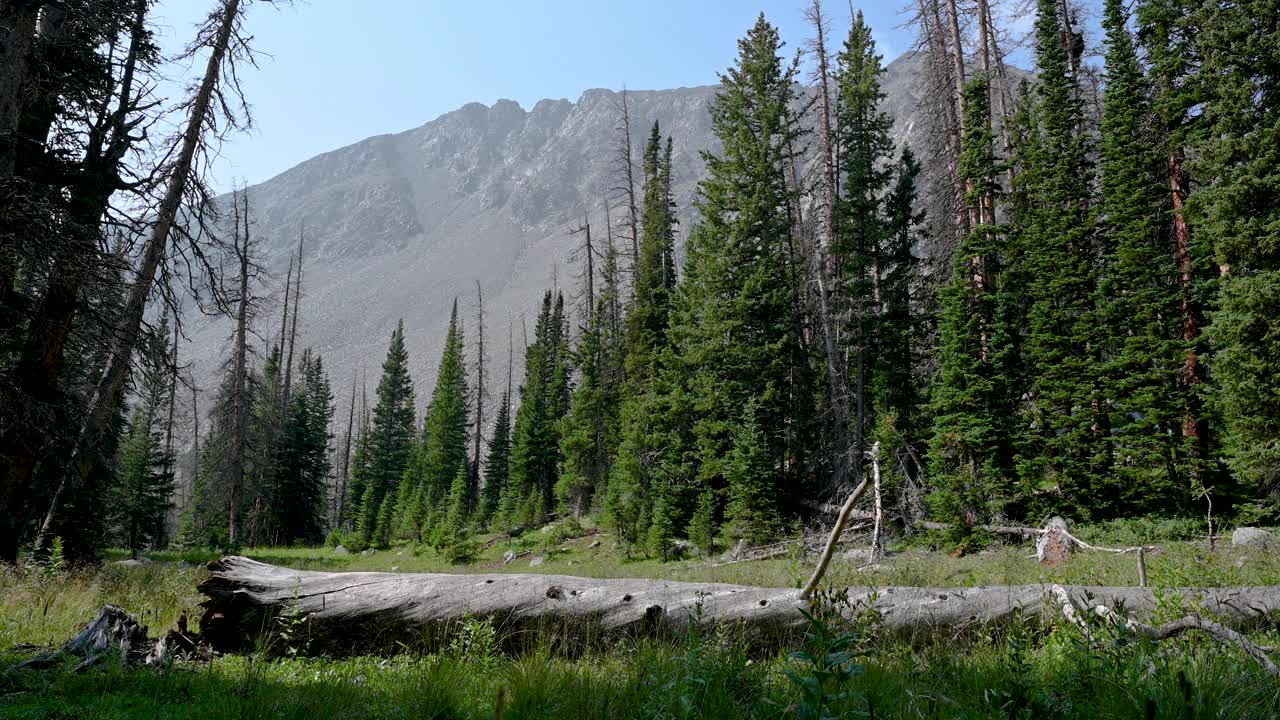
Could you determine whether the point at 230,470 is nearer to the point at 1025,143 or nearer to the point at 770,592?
the point at 770,592

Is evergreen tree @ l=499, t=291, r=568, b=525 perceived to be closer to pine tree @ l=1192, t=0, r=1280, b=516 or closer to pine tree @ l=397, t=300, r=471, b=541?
pine tree @ l=397, t=300, r=471, b=541

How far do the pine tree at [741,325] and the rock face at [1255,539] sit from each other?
12154 millimetres

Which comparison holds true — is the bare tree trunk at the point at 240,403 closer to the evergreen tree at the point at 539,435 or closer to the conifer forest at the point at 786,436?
the conifer forest at the point at 786,436

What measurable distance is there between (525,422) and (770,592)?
40.9 m

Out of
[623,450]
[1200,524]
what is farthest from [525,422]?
[1200,524]

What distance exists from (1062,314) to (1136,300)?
182 centimetres

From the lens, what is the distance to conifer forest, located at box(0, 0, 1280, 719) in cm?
385

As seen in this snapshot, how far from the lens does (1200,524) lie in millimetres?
15141

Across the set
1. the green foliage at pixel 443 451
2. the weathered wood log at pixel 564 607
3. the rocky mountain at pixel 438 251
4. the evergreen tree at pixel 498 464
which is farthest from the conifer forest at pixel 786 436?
the rocky mountain at pixel 438 251

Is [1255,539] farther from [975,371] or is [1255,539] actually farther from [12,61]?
[12,61]

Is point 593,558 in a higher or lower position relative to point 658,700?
lower

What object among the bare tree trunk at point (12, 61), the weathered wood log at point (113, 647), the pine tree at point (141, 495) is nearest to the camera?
the weathered wood log at point (113, 647)

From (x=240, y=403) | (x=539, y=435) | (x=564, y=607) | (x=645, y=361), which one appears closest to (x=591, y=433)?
(x=645, y=361)

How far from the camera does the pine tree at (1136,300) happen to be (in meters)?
16.8
